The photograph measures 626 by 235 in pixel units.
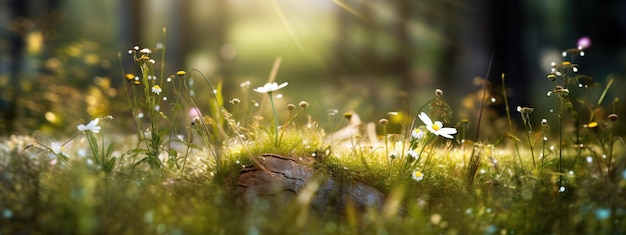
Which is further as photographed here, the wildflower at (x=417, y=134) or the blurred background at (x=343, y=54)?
the blurred background at (x=343, y=54)

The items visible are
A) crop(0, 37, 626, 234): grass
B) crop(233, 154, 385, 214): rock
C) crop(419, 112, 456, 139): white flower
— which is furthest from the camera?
crop(419, 112, 456, 139): white flower

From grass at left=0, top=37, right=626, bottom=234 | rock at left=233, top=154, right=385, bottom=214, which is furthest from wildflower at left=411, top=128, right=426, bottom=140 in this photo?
rock at left=233, top=154, right=385, bottom=214

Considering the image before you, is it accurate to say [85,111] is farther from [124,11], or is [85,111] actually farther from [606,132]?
[606,132]

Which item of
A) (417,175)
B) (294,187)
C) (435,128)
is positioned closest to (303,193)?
(294,187)

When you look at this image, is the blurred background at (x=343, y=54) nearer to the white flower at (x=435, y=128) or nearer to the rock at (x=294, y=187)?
the white flower at (x=435, y=128)

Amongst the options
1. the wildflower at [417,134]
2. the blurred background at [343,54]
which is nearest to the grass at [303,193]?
the wildflower at [417,134]

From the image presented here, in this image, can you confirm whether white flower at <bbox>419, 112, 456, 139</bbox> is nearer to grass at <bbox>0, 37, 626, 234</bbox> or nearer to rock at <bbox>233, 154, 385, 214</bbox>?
grass at <bbox>0, 37, 626, 234</bbox>

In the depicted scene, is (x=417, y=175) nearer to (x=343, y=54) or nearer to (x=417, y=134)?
(x=417, y=134)
